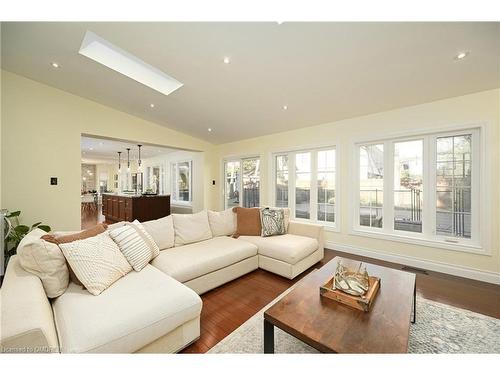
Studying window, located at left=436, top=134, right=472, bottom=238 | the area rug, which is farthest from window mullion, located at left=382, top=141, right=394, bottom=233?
the area rug

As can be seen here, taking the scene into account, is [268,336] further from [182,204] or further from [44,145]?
[182,204]

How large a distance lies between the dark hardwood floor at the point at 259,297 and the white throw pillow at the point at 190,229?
72cm

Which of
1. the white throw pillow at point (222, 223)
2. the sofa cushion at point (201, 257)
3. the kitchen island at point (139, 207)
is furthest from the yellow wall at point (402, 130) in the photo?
the kitchen island at point (139, 207)

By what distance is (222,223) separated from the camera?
316cm

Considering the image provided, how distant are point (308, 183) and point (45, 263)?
13.1 feet

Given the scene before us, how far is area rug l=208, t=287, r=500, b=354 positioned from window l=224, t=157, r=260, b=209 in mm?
3626

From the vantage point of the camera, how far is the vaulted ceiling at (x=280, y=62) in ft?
6.18

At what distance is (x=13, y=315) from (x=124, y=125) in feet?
13.2

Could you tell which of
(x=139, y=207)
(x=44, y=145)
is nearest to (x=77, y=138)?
(x=44, y=145)

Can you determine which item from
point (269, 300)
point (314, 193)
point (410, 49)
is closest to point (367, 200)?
point (314, 193)

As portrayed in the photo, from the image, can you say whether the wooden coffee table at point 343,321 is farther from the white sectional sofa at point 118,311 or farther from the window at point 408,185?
A: the window at point 408,185

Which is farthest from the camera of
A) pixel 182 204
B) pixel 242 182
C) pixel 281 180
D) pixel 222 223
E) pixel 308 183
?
pixel 182 204

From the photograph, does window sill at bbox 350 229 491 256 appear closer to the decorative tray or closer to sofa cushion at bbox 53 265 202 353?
the decorative tray
